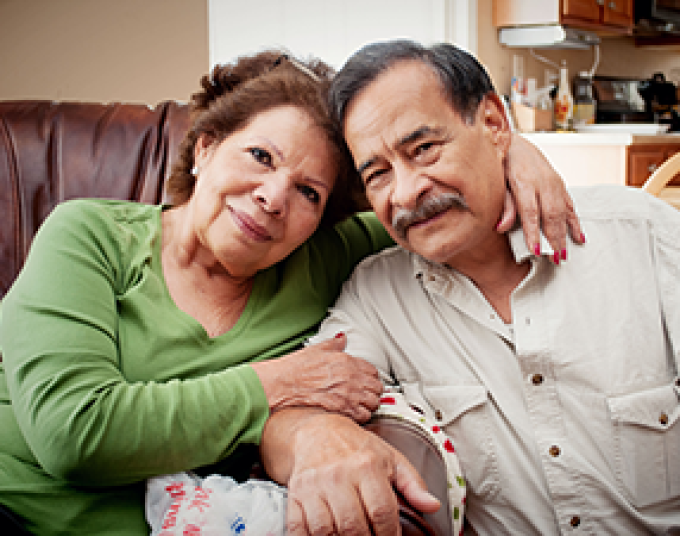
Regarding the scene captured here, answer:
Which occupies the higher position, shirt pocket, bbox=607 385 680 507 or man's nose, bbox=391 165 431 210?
man's nose, bbox=391 165 431 210

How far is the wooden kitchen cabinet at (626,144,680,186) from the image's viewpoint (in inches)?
145

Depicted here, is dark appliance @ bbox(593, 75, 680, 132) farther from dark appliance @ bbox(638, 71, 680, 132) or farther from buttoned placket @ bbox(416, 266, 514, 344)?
buttoned placket @ bbox(416, 266, 514, 344)

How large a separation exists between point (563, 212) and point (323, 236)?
59 centimetres

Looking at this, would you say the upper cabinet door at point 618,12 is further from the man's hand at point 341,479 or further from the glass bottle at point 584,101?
the man's hand at point 341,479

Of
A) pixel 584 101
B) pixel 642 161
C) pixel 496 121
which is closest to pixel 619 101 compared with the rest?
pixel 584 101

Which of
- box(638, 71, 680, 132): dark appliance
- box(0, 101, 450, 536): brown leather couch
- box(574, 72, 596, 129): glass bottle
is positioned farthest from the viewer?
box(638, 71, 680, 132): dark appliance

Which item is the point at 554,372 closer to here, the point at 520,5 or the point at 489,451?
the point at 489,451

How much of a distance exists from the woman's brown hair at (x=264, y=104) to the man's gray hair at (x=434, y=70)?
0.10 meters

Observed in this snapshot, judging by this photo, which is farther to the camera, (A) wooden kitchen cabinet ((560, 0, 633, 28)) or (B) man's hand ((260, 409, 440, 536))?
(A) wooden kitchen cabinet ((560, 0, 633, 28))

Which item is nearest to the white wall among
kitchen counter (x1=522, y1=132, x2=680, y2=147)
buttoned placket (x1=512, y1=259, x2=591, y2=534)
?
kitchen counter (x1=522, y1=132, x2=680, y2=147)

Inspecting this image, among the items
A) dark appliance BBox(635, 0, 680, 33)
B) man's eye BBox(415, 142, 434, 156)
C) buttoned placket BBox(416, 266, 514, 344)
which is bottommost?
buttoned placket BBox(416, 266, 514, 344)

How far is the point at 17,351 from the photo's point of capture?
1072mm

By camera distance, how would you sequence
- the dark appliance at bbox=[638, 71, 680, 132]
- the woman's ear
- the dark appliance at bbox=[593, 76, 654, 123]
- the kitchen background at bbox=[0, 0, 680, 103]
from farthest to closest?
the dark appliance at bbox=[638, 71, 680, 132] < the dark appliance at bbox=[593, 76, 654, 123] < the kitchen background at bbox=[0, 0, 680, 103] < the woman's ear

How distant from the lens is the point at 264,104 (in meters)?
1.37
